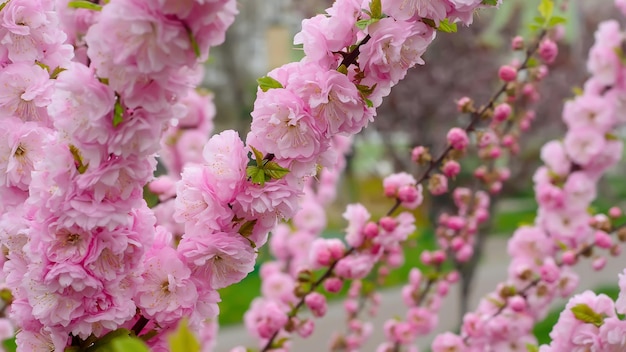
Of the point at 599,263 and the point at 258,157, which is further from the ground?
the point at 599,263

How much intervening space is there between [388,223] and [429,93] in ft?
16.2

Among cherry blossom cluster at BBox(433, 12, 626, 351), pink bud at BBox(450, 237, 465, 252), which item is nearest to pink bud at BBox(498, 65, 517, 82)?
cherry blossom cluster at BBox(433, 12, 626, 351)

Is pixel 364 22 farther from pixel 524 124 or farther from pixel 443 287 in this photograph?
pixel 443 287

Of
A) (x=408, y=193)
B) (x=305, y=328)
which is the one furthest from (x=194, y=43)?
(x=305, y=328)

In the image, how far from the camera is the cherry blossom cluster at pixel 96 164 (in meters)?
0.71

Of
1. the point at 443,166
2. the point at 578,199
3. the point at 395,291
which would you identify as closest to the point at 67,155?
the point at 443,166

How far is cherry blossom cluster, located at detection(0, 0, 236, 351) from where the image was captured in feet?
2.34

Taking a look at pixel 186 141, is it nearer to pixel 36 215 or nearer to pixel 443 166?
pixel 443 166

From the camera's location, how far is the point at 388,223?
1482 mm

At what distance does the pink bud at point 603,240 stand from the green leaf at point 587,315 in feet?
2.59

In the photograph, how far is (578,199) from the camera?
84.1 inches

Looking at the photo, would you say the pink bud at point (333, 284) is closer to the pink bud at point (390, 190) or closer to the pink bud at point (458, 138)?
the pink bud at point (390, 190)

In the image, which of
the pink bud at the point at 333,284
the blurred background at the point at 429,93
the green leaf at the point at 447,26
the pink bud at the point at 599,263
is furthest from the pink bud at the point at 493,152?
the blurred background at the point at 429,93

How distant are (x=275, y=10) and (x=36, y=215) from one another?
8624 millimetres
